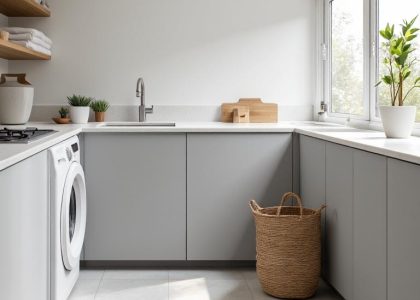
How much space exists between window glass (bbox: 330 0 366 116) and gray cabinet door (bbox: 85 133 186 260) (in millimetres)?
1059

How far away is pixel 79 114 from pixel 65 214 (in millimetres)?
1302

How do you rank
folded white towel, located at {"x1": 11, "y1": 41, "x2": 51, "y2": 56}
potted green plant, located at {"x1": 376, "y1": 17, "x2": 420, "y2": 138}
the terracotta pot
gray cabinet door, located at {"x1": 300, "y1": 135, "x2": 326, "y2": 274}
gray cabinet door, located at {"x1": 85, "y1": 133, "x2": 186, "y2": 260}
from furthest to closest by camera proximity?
1. the terracotta pot
2. folded white towel, located at {"x1": 11, "y1": 41, "x2": 51, "y2": 56}
3. gray cabinet door, located at {"x1": 85, "y1": 133, "x2": 186, "y2": 260}
4. gray cabinet door, located at {"x1": 300, "y1": 135, "x2": 326, "y2": 274}
5. potted green plant, located at {"x1": 376, "y1": 17, "x2": 420, "y2": 138}

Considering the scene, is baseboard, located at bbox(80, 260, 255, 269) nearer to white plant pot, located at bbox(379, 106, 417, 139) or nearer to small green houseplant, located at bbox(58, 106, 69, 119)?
small green houseplant, located at bbox(58, 106, 69, 119)

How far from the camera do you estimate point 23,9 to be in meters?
3.99

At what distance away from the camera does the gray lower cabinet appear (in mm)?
1895

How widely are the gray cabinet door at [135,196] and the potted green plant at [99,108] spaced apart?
64 centimetres

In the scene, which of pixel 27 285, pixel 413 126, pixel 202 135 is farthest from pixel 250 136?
pixel 27 285

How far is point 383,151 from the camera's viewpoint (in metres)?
2.21

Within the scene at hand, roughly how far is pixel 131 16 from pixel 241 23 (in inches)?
30.8

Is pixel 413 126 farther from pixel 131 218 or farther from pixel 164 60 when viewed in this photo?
pixel 164 60

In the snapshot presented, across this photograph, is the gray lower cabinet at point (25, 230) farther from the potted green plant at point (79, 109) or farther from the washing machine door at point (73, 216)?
the potted green plant at point (79, 109)

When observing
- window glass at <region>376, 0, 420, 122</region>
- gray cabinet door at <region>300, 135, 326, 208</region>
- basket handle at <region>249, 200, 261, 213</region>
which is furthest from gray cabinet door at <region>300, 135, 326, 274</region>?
window glass at <region>376, 0, 420, 122</region>

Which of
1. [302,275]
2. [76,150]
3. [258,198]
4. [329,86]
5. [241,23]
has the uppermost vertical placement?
[241,23]

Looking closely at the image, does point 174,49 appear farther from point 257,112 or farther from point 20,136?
point 20,136
